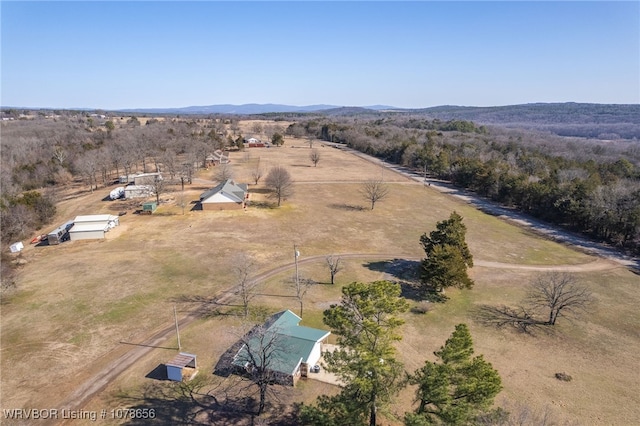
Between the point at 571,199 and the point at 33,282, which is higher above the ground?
the point at 571,199

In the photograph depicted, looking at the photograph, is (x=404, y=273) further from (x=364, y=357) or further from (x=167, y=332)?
(x=364, y=357)

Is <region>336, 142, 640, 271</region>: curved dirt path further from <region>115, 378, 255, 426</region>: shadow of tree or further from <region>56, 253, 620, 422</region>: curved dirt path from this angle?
<region>115, 378, 255, 426</region>: shadow of tree

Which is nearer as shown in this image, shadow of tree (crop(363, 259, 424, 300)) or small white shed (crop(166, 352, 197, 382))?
small white shed (crop(166, 352, 197, 382))

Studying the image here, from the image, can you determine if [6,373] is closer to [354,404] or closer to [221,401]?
[221,401]

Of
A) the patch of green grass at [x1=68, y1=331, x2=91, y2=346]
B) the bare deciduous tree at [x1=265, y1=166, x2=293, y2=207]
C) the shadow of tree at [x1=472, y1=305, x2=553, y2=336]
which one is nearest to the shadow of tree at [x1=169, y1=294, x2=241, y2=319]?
the patch of green grass at [x1=68, y1=331, x2=91, y2=346]

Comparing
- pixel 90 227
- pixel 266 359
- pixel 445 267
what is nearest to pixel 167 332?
pixel 266 359

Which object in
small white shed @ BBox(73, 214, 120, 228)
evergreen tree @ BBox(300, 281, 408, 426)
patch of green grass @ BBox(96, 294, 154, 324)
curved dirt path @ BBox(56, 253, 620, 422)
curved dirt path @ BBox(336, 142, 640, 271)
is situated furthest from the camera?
small white shed @ BBox(73, 214, 120, 228)

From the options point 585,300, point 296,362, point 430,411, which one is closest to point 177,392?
point 296,362
